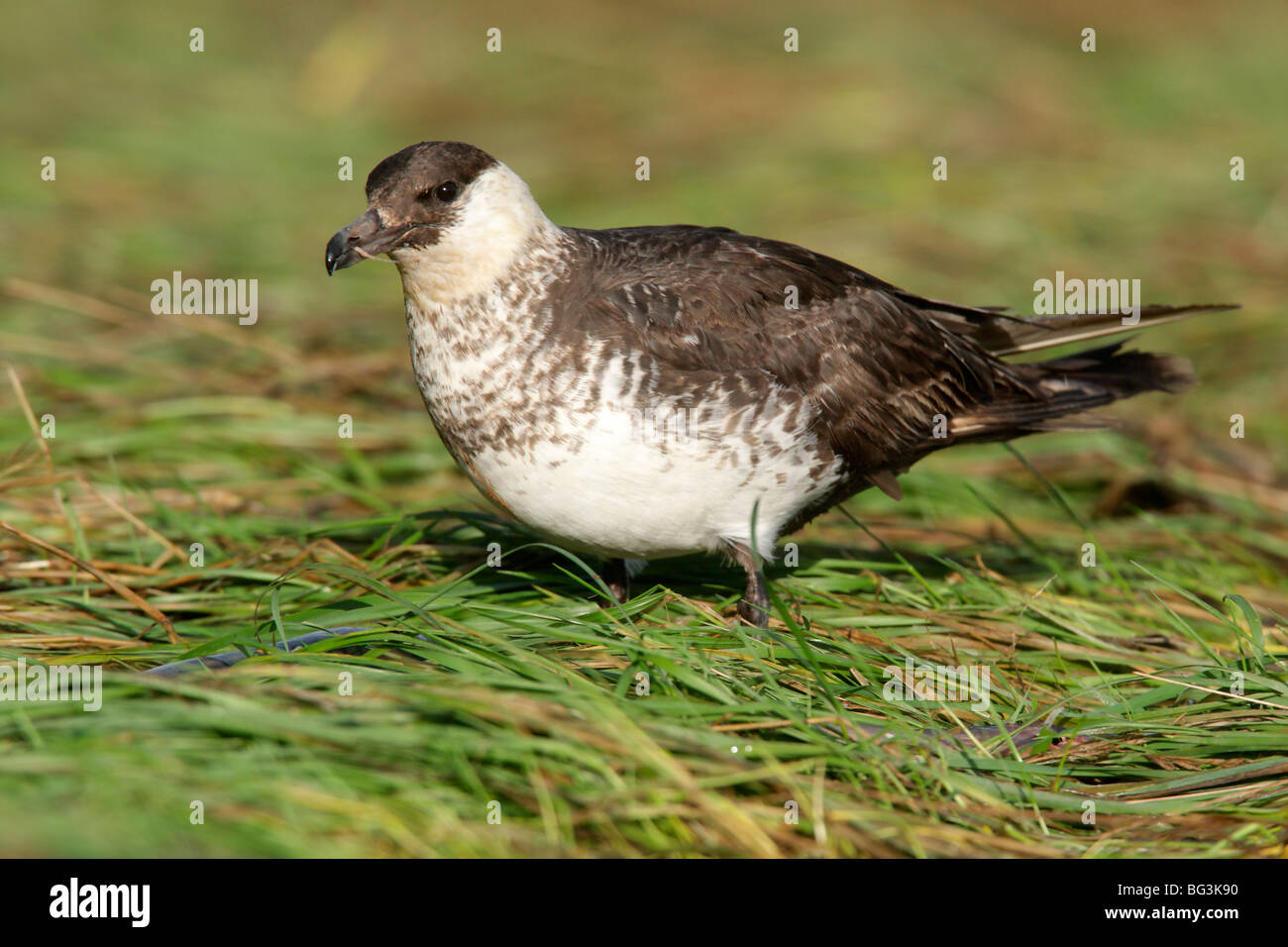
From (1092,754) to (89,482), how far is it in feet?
14.2

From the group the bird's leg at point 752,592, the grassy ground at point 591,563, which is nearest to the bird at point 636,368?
the bird's leg at point 752,592

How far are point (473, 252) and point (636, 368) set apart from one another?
0.71 meters

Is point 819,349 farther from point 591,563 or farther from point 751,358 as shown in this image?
point 591,563

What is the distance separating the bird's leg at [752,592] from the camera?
4.70m

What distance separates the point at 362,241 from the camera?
4383mm

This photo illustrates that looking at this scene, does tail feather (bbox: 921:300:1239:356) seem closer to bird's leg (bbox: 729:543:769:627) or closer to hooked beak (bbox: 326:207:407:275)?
bird's leg (bbox: 729:543:769:627)

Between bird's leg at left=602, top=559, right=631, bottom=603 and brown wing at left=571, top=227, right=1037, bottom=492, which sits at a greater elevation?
brown wing at left=571, top=227, right=1037, bottom=492

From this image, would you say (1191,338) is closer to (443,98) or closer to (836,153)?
(836,153)

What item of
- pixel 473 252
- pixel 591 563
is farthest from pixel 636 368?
pixel 591 563

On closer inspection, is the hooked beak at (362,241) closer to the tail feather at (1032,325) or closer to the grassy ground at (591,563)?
the grassy ground at (591,563)

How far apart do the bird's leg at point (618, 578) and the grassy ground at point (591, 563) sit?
116 millimetres

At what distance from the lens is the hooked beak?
14.3 feet

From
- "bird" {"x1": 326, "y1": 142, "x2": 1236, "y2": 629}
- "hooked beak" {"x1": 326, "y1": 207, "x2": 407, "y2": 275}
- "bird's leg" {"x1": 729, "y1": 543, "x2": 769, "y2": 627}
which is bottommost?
"bird's leg" {"x1": 729, "y1": 543, "x2": 769, "y2": 627}

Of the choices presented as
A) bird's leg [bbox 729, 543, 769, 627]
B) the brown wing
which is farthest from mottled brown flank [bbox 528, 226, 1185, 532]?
bird's leg [bbox 729, 543, 769, 627]
